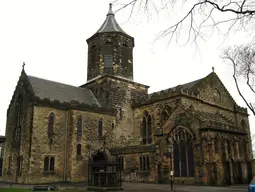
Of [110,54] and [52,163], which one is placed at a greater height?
[110,54]

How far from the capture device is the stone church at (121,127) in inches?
955

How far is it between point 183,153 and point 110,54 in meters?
18.7

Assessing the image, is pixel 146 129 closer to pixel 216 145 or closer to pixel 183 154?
pixel 183 154

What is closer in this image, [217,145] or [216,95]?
[217,145]

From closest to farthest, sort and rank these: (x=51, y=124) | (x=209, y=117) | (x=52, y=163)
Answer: (x=209, y=117)
(x=52, y=163)
(x=51, y=124)

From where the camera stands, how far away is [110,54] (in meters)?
37.8

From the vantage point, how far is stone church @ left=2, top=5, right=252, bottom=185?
24250 mm

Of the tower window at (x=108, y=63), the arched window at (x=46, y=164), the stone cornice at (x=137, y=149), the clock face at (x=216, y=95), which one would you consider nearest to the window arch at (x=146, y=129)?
the stone cornice at (x=137, y=149)

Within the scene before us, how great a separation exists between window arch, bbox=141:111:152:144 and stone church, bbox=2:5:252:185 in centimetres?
13

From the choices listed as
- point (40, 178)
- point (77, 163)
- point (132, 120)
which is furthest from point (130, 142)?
point (40, 178)

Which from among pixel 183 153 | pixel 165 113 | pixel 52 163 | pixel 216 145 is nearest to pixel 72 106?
pixel 52 163

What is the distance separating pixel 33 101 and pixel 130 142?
14.2 m

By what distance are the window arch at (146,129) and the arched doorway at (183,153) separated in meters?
9.94

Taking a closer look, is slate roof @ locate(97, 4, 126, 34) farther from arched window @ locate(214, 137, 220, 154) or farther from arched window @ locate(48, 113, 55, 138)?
arched window @ locate(214, 137, 220, 154)
